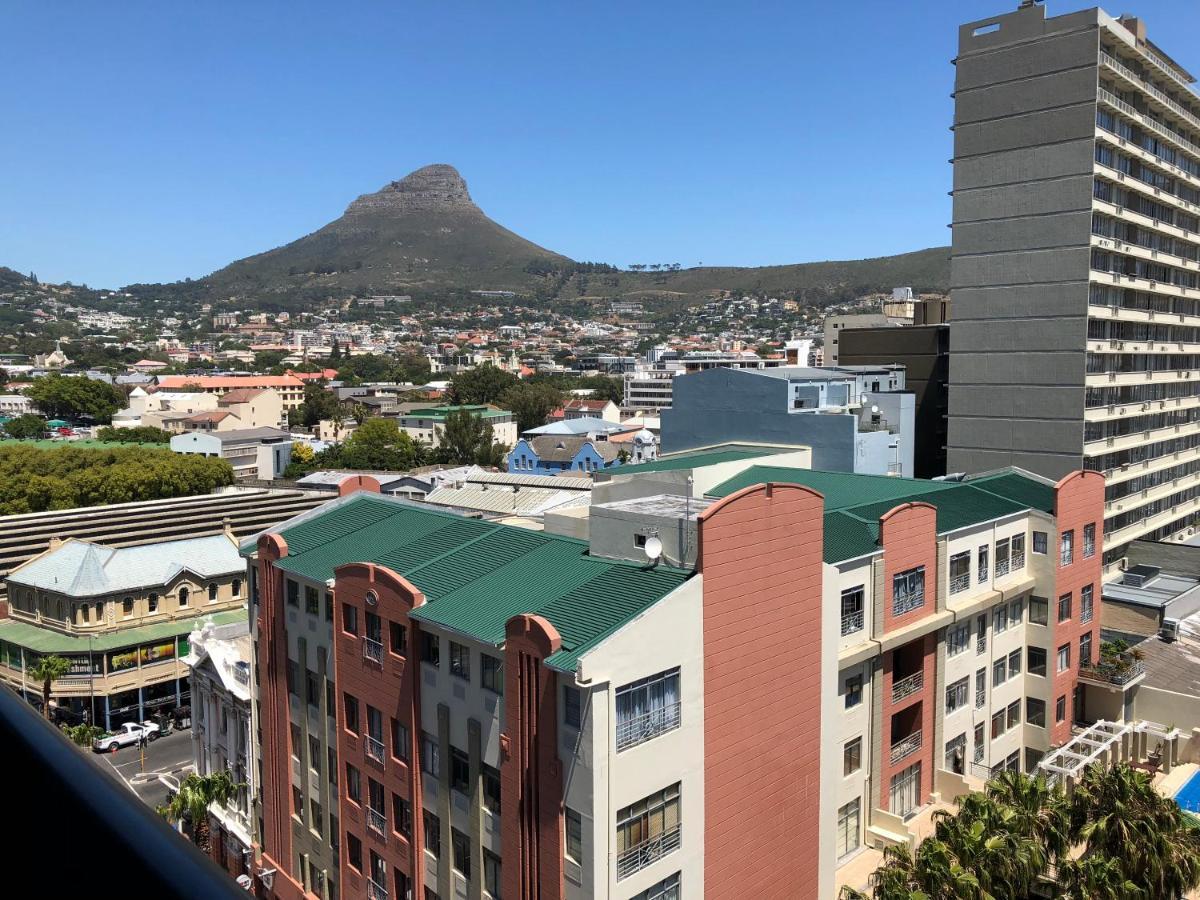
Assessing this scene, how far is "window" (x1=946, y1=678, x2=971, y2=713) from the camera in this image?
32344mm

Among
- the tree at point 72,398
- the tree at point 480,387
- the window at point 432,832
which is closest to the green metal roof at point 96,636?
the window at point 432,832

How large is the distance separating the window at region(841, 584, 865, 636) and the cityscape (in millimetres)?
255

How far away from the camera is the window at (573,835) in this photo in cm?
2048

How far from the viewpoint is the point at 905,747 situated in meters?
30.2

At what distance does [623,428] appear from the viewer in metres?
121

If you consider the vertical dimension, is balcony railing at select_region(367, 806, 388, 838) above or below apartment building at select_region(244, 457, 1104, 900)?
below

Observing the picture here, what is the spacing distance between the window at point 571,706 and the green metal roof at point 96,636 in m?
36.7

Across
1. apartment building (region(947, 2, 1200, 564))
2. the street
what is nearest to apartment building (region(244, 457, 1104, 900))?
the street

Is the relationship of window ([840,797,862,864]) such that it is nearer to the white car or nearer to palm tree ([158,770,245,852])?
palm tree ([158,770,245,852])

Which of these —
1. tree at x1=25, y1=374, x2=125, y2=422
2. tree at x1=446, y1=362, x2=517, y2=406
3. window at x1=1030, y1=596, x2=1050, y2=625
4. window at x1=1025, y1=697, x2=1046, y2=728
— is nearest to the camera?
window at x1=1030, y1=596, x2=1050, y2=625

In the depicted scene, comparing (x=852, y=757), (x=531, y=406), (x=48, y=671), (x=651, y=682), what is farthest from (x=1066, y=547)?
(x=531, y=406)

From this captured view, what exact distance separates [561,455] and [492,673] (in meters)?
80.5

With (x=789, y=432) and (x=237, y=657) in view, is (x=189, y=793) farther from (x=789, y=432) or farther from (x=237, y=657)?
(x=789, y=432)

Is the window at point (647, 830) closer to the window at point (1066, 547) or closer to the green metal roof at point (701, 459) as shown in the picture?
the green metal roof at point (701, 459)
